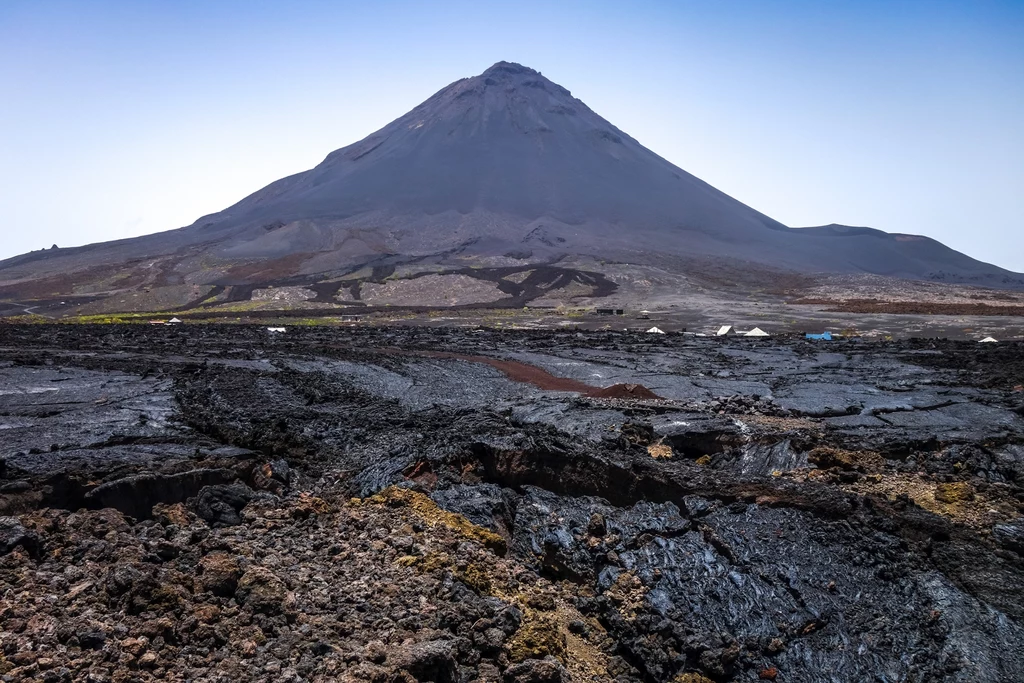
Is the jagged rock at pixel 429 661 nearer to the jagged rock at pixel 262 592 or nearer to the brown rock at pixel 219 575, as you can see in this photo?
the jagged rock at pixel 262 592

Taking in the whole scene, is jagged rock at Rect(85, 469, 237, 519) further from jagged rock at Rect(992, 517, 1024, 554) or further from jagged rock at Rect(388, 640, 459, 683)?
jagged rock at Rect(992, 517, 1024, 554)

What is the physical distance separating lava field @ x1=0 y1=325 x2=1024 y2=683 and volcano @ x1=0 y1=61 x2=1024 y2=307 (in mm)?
49131

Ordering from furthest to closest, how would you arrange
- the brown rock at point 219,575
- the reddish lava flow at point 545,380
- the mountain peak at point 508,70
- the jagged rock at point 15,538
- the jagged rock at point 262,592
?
1. the mountain peak at point 508,70
2. the reddish lava flow at point 545,380
3. the jagged rock at point 15,538
4. the brown rock at point 219,575
5. the jagged rock at point 262,592

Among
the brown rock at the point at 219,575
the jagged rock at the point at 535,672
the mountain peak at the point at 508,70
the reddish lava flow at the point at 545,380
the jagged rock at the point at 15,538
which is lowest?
the jagged rock at the point at 535,672

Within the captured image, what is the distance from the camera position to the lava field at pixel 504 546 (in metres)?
4.84

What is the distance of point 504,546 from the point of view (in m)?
6.80

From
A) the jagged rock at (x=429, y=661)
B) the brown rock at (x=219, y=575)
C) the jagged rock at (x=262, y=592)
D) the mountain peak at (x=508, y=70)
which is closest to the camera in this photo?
the jagged rock at (x=429, y=661)

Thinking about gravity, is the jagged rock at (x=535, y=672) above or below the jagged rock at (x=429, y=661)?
below

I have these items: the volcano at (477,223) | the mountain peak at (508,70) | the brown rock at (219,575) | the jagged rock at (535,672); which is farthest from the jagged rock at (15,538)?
the mountain peak at (508,70)

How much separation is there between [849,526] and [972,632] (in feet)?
4.40

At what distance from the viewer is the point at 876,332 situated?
34.4 metres

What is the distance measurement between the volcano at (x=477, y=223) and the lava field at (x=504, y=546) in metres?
49.1

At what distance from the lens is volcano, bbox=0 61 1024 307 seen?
75125 millimetres

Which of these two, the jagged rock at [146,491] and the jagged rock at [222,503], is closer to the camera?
the jagged rock at [222,503]
